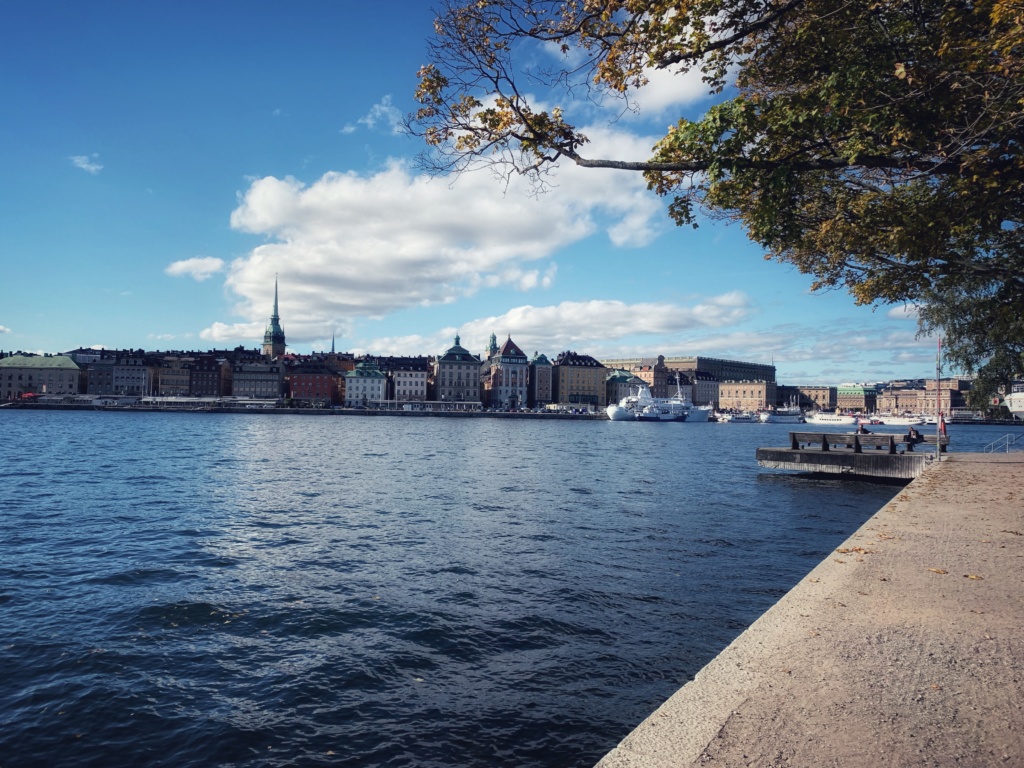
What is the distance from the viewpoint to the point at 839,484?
30.8m

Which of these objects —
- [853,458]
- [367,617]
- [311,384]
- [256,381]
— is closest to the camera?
[367,617]

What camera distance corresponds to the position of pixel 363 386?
177375mm

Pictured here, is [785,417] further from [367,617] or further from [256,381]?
[367,617]

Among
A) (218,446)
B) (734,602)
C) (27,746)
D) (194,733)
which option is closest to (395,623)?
(194,733)

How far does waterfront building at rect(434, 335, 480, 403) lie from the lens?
188 meters

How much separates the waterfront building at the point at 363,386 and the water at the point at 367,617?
152 meters

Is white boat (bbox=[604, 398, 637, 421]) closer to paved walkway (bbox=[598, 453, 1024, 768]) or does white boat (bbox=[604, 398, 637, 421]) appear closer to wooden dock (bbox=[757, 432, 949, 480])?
wooden dock (bbox=[757, 432, 949, 480])

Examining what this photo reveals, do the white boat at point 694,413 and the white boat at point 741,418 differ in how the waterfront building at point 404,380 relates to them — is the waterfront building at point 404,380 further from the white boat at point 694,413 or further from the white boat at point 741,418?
the white boat at point 741,418

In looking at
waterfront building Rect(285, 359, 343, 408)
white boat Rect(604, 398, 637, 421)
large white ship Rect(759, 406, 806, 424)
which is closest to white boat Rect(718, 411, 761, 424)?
large white ship Rect(759, 406, 806, 424)

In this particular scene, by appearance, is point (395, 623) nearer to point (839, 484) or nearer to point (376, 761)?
point (376, 761)

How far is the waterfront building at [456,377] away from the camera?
188 meters

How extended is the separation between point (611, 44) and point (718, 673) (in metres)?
6.96

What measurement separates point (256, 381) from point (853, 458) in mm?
164346

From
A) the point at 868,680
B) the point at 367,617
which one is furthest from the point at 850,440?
the point at 868,680
